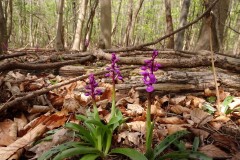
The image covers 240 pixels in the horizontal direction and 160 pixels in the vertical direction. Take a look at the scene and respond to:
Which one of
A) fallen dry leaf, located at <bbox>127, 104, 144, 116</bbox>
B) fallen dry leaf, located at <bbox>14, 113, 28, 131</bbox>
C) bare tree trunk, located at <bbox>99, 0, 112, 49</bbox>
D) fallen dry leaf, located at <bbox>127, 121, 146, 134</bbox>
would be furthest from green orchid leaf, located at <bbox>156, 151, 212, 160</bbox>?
bare tree trunk, located at <bbox>99, 0, 112, 49</bbox>

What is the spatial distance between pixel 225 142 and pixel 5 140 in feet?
6.02

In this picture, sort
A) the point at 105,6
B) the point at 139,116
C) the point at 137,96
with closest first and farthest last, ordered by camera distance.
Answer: the point at 139,116, the point at 137,96, the point at 105,6

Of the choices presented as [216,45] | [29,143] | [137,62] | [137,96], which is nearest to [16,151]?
[29,143]

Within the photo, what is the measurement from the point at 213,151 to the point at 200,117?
24.9 inches

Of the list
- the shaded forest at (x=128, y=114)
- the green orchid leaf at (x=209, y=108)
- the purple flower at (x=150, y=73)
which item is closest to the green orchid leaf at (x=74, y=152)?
the shaded forest at (x=128, y=114)

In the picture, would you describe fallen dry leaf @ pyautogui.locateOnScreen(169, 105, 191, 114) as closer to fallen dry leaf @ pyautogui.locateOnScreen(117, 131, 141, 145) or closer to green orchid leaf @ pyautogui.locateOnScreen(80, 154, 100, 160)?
fallen dry leaf @ pyautogui.locateOnScreen(117, 131, 141, 145)

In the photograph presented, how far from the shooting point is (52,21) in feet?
128

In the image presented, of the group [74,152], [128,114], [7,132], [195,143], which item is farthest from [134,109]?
[7,132]

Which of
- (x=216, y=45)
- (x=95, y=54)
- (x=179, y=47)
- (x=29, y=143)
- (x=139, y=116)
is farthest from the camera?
(x=179, y=47)

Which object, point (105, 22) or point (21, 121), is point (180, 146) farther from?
point (105, 22)

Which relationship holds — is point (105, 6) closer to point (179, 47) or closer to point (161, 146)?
point (179, 47)

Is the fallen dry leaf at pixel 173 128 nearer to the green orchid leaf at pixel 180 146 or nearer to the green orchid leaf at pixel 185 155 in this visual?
the green orchid leaf at pixel 180 146

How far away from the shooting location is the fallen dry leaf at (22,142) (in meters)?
1.84

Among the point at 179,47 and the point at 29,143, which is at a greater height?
the point at 179,47
